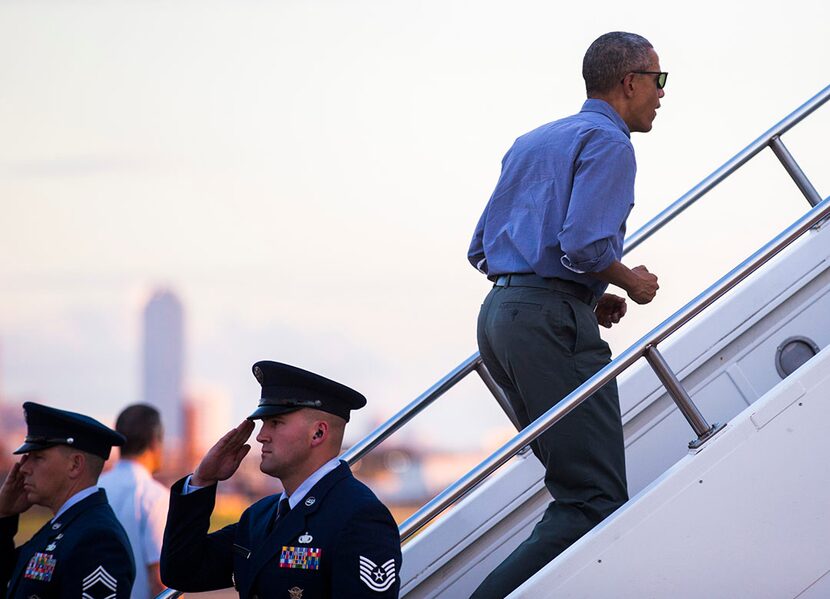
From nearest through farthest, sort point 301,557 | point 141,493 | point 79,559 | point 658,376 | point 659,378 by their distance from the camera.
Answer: point 301,557, point 658,376, point 659,378, point 79,559, point 141,493

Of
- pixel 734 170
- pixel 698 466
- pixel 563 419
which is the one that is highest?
pixel 734 170

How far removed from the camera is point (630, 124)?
11.7 ft

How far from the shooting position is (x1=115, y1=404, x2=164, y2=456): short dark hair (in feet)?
16.9

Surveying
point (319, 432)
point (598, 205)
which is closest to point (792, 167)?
point (598, 205)

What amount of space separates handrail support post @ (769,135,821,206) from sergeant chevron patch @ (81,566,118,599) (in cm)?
267

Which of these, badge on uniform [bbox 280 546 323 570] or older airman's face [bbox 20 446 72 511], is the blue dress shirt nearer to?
badge on uniform [bbox 280 546 323 570]

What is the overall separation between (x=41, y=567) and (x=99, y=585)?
24 centimetres

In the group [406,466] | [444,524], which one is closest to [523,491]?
[444,524]

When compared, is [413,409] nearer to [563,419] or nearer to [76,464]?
[563,419]

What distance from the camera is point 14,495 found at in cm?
406

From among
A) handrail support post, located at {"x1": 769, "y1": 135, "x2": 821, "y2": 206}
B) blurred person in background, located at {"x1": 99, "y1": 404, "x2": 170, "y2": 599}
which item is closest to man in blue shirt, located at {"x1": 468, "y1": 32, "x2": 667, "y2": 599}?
handrail support post, located at {"x1": 769, "y1": 135, "x2": 821, "y2": 206}

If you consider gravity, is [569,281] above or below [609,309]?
above

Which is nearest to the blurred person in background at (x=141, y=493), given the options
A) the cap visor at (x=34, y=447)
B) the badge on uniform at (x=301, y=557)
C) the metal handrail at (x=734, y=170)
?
the cap visor at (x=34, y=447)

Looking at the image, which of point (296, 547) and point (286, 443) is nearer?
point (296, 547)
